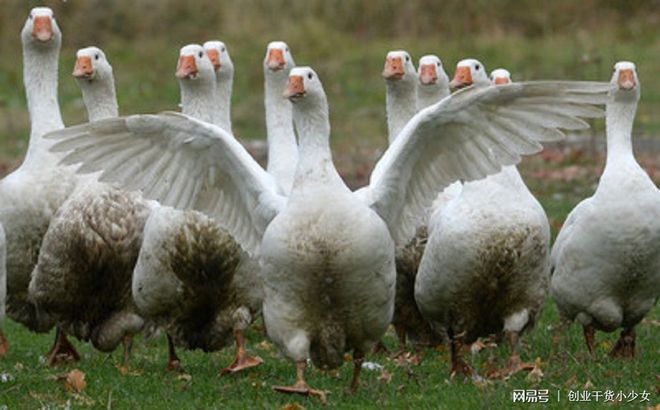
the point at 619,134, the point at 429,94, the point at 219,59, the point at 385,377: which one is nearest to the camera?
the point at 385,377

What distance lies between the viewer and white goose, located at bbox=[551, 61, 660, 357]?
11547 mm

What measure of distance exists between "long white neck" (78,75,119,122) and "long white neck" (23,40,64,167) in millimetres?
485

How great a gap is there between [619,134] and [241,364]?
3.32m

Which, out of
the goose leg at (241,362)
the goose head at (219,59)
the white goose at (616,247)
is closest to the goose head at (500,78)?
the white goose at (616,247)

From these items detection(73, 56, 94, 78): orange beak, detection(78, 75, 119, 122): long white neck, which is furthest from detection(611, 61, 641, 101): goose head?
detection(73, 56, 94, 78): orange beak

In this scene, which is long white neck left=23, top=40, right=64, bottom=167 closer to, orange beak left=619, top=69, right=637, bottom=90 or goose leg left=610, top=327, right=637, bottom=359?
orange beak left=619, top=69, right=637, bottom=90

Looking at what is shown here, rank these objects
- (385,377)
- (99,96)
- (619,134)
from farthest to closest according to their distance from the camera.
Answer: (99,96) → (619,134) → (385,377)

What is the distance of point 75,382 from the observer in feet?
34.6

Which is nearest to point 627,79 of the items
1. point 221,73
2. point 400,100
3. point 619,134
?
point 619,134

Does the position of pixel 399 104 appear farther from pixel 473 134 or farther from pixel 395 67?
pixel 473 134

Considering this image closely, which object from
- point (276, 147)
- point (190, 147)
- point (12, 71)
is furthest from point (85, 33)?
point (190, 147)

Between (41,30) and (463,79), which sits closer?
(463,79)

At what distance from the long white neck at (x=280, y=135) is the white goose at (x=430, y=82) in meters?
1.10

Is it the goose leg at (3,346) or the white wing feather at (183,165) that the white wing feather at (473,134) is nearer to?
the white wing feather at (183,165)
